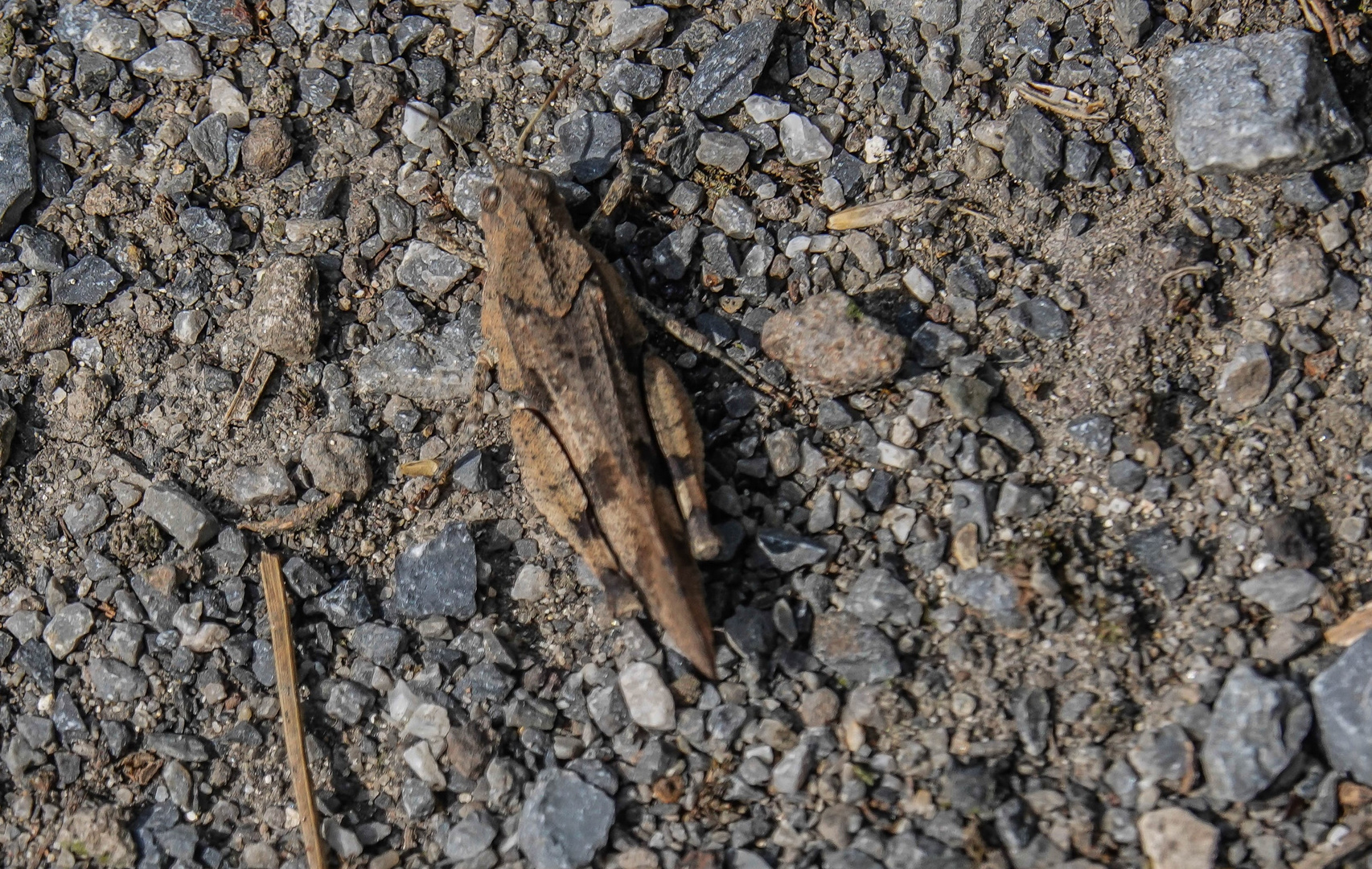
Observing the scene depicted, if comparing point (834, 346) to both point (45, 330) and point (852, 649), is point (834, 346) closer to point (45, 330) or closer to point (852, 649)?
point (852, 649)

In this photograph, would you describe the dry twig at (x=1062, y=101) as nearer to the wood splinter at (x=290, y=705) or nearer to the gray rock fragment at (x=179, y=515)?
the wood splinter at (x=290, y=705)

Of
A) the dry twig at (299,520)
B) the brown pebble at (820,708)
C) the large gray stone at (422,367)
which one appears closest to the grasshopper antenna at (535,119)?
the large gray stone at (422,367)

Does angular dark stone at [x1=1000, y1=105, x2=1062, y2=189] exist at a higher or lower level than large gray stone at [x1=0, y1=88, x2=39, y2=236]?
higher

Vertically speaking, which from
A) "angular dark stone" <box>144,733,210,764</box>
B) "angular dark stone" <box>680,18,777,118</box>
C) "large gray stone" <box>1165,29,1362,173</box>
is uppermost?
"large gray stone" <box>1165,29,1362,173</box>

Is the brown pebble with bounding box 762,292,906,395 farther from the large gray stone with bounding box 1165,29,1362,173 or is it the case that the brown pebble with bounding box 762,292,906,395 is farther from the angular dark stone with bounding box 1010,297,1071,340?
the large gray stone with bounding box 1165,29,1362,173

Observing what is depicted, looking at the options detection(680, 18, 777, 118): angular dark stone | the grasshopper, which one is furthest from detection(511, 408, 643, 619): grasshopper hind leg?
detection(680, 18, 777, 118): angular dark stone

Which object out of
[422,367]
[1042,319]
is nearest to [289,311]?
[422,367]
